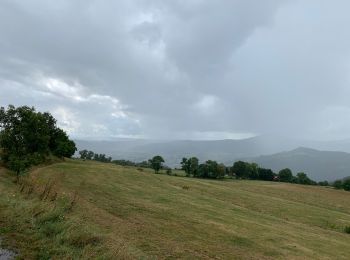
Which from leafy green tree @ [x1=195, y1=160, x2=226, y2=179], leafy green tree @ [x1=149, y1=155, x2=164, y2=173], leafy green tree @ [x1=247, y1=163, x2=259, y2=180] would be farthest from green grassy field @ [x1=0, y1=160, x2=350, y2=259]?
leafy green tree @ [x1=247, y1=163, x2=259, y2=180]

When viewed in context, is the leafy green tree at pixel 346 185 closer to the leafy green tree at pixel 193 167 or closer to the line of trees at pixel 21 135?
the leafy green tree at pixel 193 167

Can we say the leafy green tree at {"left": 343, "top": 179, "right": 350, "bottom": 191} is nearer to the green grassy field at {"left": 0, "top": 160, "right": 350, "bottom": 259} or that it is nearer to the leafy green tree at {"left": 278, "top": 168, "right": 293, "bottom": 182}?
the leafy green tree at {"left": 278, "top": 168, "right": 293, "bottom": 182}

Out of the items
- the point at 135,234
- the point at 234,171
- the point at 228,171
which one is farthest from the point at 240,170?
the point at 135,234

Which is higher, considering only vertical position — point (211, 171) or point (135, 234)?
point (211, 171)

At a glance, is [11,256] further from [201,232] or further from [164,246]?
[201,232]

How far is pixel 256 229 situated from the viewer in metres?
30.8

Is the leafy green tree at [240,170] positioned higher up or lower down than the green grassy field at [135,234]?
higher up

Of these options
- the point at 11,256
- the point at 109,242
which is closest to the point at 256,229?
the point at 109,242

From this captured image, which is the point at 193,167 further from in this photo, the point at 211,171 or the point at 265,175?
the point at 265,175

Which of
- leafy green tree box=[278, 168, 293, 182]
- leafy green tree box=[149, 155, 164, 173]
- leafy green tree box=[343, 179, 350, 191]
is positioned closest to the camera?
leafy green tree box=[149, 155, 164, 173]

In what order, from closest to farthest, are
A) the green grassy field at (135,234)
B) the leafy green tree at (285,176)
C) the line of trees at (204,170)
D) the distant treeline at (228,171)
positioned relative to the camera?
the green grassy field at (135,234)
the line of trees at (204,170)
the distant treeline at (228,171)
the leafy green tree at (285,176)

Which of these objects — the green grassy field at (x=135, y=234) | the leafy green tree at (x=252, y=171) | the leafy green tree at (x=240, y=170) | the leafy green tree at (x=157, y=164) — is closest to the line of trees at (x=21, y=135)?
the green grassy field at (x=135, y=234)

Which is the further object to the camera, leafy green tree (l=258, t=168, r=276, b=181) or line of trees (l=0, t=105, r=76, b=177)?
leafy green tree (l=258, t=168, r=276, b=181)

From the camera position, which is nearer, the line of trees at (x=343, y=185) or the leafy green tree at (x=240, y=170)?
the line of trees at (x=343, y=185)
